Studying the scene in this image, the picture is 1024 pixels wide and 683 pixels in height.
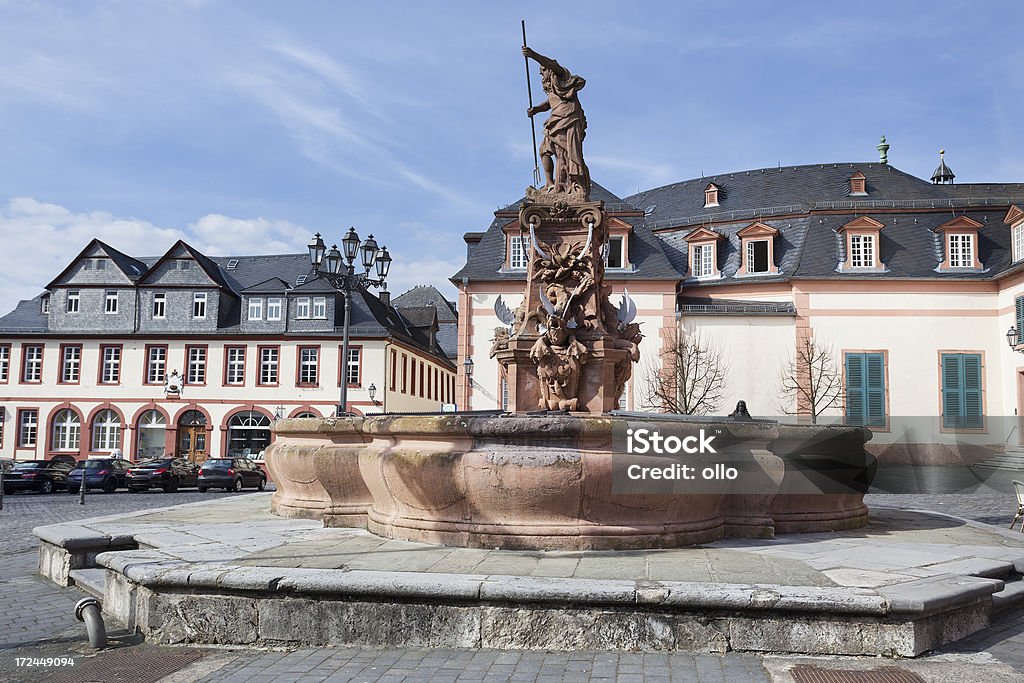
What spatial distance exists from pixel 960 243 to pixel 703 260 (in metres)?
10.8

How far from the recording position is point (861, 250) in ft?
120

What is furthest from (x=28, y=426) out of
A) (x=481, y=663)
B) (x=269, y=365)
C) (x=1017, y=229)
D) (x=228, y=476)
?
(x=1017, y=229)

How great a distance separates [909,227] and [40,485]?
3611 cm

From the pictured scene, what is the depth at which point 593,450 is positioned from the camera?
7191 millimetres

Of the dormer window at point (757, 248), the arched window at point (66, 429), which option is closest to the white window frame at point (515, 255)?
the dormer window at point (757, 248)

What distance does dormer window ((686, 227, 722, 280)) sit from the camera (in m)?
39.2

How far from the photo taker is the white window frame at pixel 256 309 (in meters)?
46.6

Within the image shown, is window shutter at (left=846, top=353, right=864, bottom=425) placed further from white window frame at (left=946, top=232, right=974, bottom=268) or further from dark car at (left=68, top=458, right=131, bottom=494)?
dark car at (left=68, top=458, right=131, bottom=494)

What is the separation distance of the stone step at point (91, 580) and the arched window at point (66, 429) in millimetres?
41989

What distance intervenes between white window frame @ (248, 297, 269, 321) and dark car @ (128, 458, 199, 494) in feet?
48.4

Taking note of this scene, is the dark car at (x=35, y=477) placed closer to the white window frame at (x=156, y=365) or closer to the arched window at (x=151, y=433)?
the arched window at (x=151, y=433)

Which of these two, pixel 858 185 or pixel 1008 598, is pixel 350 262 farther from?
pixel 858 185

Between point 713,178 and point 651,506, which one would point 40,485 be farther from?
point 713,178

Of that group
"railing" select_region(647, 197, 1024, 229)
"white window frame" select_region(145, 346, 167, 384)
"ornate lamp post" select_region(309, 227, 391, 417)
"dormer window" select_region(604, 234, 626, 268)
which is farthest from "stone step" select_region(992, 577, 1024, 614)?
"white window frame" select_region(145, 346, 167, 384)
